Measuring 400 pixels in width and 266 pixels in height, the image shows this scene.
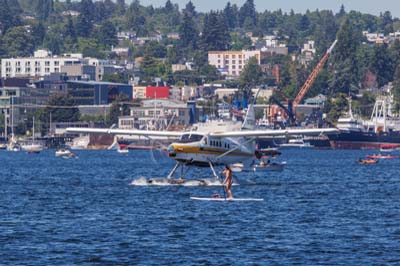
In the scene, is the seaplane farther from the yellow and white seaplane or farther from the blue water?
the blue water

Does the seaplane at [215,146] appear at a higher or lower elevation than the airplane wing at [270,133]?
lower

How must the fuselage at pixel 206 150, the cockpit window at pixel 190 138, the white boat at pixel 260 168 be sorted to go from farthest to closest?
the white boat at pixel 260 168, the cockpit window at pixel 190 138, the fuselage at pixel 206 150

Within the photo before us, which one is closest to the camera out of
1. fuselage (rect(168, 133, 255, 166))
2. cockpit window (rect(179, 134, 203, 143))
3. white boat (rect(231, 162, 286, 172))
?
fuselage (rect(168, 133, 255, 166))

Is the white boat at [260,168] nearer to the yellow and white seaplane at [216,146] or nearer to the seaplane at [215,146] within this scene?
the seaplane at [215,146]

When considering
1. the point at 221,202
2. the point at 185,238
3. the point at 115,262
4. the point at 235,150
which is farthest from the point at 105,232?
the point at 235,150

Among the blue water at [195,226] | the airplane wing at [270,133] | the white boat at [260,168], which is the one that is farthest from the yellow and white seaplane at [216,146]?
the white boat at [260,168]

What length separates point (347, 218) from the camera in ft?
204

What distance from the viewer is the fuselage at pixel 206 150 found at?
79.6 metres

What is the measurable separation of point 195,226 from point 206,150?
77.2ft

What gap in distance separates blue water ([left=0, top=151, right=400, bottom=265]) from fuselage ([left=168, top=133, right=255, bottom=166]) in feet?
5.55

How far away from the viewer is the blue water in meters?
49.2

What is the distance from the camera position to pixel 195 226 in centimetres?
5775

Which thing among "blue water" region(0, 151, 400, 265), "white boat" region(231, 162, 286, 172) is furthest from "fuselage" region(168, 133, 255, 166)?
"white boat" region(231, 162, 286, 172)

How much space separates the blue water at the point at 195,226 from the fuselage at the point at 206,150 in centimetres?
169
